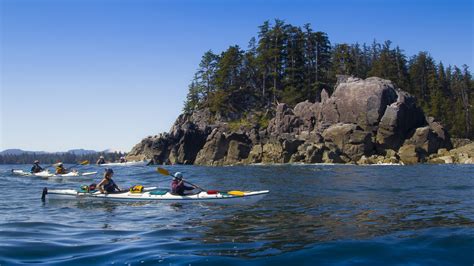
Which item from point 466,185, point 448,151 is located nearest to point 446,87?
point 448,151

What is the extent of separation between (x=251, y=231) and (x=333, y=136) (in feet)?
151

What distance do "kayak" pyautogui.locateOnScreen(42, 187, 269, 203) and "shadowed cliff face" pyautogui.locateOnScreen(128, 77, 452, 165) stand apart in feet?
113

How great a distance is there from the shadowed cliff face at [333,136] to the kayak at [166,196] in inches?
1361

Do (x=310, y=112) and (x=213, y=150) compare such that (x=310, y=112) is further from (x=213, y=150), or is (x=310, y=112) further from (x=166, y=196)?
(x=166, y=196)

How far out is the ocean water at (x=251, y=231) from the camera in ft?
29.3

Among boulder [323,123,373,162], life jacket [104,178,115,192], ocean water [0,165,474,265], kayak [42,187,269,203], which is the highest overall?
boulder [323,123,373,162]

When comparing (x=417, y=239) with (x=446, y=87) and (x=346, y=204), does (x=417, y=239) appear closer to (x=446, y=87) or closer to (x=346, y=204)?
(x=346, y=204)

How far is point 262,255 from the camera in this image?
29.8 feet

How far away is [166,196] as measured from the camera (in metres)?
18.2

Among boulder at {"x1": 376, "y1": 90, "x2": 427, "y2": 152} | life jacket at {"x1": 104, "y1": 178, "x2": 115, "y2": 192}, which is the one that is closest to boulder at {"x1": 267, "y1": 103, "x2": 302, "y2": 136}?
boulder at {"x1": 376, "y1": 90, "x2": 427, "y2": 152}

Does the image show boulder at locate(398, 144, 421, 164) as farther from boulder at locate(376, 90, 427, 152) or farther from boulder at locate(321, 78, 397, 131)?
boulder at locate(321, 78, 397, 131)

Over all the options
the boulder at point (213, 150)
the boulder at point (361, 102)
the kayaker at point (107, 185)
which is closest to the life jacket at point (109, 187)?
the kayaker at point (107, 185)

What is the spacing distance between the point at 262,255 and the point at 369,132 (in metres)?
49.4

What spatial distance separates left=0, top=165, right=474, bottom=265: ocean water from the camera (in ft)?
29.3
